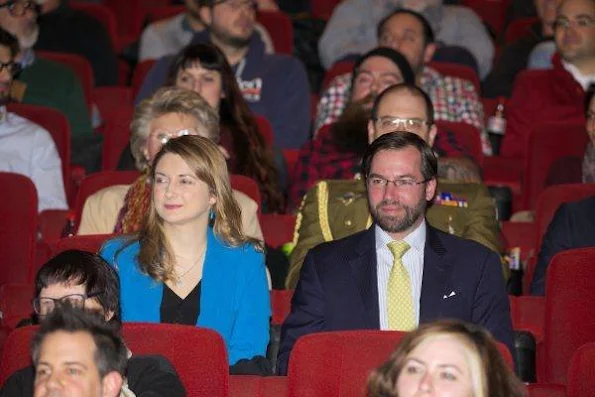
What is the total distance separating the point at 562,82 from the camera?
7852 millimetres

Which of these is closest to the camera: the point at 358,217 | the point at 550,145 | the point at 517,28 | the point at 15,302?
the point at 15,302

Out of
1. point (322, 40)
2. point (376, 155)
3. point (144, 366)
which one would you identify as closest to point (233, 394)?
point (144, 366)

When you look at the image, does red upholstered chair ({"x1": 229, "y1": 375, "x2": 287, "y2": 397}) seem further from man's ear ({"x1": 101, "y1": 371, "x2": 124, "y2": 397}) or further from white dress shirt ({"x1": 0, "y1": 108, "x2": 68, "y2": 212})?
white dress shirt ({"x1": 0, "y1": 108, "x2": 68, "y2": 212})

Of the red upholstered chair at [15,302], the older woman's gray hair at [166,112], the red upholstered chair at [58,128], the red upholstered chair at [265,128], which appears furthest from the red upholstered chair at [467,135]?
the red upholstered chair at [15,302]

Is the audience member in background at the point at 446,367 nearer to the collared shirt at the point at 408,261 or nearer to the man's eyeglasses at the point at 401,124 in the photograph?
the collared shirt at the point at 408,261

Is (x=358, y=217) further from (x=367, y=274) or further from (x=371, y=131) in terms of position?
(x=367, y=274)

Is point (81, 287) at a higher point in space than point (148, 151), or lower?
lower

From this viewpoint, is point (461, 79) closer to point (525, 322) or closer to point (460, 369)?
point (525, 322)

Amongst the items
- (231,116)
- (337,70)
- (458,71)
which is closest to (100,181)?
(231,116)

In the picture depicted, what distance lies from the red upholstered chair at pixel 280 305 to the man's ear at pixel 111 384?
149 cm

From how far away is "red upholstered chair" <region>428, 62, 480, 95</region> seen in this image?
26.6 ft

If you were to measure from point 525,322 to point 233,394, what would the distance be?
1.37m

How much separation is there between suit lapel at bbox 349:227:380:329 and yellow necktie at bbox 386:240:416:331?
0.04 meters

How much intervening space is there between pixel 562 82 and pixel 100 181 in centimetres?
259
